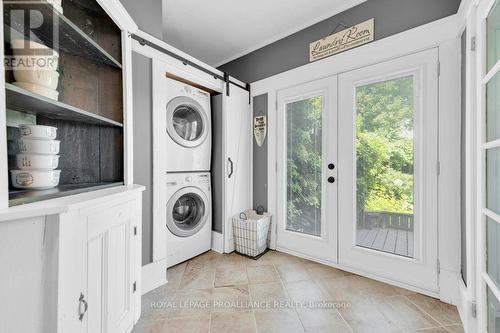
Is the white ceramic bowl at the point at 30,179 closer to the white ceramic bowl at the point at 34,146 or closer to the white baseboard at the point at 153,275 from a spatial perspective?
the white ceramic bowl at the point at 34,146

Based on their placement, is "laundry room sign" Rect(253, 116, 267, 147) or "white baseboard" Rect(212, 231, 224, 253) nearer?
"white baseboard" Rect(212, 231, 224, 253)

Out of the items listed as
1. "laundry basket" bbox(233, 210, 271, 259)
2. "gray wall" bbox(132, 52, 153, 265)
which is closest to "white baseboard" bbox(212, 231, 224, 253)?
"laundry basket" bbox(233, 210, 271, 259)

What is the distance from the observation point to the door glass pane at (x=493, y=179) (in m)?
1.02

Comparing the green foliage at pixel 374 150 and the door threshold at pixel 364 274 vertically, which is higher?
the green foliage at pixel 374 150

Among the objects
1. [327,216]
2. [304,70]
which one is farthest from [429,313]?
[304,70]

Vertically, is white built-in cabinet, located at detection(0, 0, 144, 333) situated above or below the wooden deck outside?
above

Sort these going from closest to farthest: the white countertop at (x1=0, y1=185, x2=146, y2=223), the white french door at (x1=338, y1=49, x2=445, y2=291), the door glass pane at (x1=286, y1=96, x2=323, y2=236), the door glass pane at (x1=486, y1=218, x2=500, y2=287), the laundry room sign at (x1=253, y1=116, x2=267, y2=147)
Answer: the white countertop at (x1=0, y1=185, x2=146, y2=223) → the door glass pane at (x1=486, y1=218, x2=500, y2=287) → the white french door at (x1=338, y1=49, x2=445, y2=291) → the door glass pane at (x1=286, y1=96, x2=323, y2=236) → the laundry room sign at (x1=253, y1=116, x2=267, y2=147)

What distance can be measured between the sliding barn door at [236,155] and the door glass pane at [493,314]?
199 centimetres

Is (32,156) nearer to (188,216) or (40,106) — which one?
(40,106)

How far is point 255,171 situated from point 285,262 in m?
1.11

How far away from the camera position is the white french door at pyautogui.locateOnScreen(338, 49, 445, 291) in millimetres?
1662

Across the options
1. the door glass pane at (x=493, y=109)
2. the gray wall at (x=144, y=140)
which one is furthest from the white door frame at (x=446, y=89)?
the gray wall at (x=144, y=140)

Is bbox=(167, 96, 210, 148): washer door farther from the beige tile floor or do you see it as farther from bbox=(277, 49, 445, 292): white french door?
the beige tile floor

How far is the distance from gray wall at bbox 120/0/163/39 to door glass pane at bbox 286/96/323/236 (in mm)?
1496
